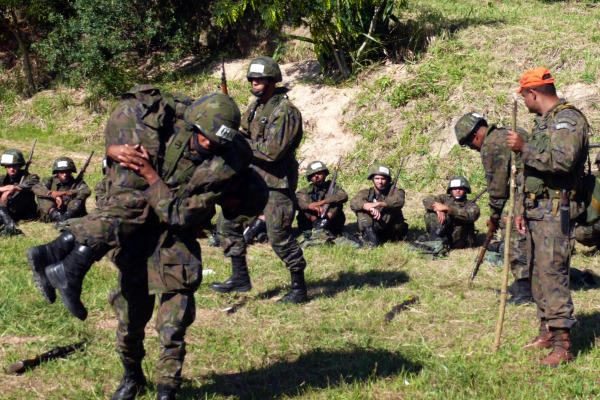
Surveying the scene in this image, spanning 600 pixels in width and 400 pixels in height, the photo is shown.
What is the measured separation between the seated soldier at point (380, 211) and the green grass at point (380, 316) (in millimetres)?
350

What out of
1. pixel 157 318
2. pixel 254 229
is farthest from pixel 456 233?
pixel 157 318

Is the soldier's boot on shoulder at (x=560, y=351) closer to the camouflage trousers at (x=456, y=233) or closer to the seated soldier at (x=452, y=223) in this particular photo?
the seated soldier at (x=452, y=223)

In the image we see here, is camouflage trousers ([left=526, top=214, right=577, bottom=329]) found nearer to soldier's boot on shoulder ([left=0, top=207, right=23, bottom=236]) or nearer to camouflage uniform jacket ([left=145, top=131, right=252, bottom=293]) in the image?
camouflage uniform jacket ([left=145, top=131, right=252, bottom=293])

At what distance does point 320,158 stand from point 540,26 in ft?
16.7

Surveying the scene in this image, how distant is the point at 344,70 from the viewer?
52.4 feet

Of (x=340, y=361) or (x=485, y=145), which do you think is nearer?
(x=340, y=361)

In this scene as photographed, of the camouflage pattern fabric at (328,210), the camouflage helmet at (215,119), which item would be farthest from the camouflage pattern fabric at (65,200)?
the camouflage helmet at (215,119)

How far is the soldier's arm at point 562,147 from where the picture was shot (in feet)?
20.1

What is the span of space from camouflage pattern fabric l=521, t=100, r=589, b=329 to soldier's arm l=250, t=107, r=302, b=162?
2387mm

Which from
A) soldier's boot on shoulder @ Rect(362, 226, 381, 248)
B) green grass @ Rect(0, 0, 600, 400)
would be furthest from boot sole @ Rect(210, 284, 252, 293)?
soldier's boot on shoulder @ Rect(362, 226, 381, 248)

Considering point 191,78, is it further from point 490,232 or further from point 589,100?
point 490,232

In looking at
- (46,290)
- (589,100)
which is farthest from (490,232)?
(589,100)

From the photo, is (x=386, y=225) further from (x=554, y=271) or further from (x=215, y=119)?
(x=215, y=119)

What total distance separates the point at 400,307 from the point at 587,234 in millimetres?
2921
